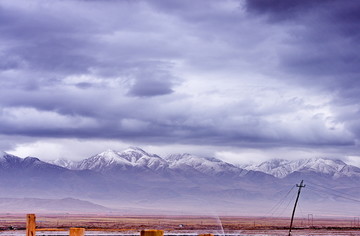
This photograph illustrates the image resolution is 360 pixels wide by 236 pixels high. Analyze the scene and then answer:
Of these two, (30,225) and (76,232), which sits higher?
(30,225)

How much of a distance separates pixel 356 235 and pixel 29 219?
8058 centimetres

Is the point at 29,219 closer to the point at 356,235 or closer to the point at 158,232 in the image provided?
the point at 158,232

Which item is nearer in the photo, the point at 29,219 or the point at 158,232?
the point at 158,232

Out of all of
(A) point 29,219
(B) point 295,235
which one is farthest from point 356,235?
(A) point 29,219

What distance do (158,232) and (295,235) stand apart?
77.6m

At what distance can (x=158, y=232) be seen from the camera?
7.54 meters

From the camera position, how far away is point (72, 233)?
9289mm

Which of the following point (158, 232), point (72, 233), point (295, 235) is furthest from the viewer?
point (295, 235)

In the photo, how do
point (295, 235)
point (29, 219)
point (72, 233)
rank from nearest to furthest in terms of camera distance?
point (72, 233)
point (29, 219)
point (295, 235)

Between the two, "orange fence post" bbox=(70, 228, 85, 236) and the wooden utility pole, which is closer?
"orange fence post" bbox=(70, 228, 85, 236)

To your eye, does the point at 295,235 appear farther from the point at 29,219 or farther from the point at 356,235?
the point at 29,219

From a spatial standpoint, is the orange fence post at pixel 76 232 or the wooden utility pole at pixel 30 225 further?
the wooden utility pole at pixel 30 225

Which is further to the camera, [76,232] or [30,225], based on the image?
[30,225]

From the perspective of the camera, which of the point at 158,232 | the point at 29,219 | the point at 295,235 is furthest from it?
the point at 295,235
